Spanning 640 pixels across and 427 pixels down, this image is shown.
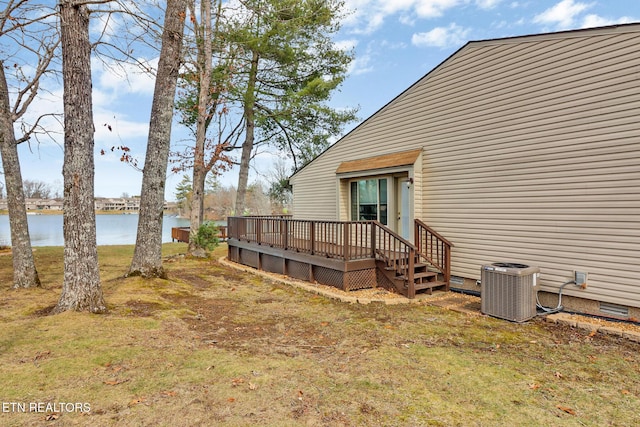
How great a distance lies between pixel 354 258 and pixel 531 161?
357 centimetres

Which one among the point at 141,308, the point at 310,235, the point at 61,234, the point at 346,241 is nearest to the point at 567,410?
the point at 346,241

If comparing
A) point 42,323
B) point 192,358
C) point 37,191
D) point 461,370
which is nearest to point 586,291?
point 461,370

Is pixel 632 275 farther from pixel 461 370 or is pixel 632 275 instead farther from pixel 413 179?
pixel 413 179

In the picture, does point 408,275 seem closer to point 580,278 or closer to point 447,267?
point 447,267

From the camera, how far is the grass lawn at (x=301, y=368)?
2.58 m

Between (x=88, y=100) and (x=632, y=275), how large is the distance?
7.83m

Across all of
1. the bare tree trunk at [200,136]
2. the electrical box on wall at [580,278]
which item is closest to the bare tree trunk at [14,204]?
the bare tree trunk at [200,136]

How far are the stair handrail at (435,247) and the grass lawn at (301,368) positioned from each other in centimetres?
156

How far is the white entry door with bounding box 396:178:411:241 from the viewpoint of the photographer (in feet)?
24.9

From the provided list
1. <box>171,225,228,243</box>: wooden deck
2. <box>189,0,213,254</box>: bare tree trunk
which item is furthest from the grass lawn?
<box>171,225,228,243</box>: wooden deck

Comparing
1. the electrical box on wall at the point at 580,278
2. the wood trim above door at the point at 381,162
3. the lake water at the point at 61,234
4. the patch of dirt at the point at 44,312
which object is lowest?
the lake water at the point at 61,234

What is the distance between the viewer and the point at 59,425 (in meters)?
2.34

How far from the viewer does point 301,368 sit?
3.41 metres

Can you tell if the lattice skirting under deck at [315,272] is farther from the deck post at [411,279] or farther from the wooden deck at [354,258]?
the deck post at [411,279]
